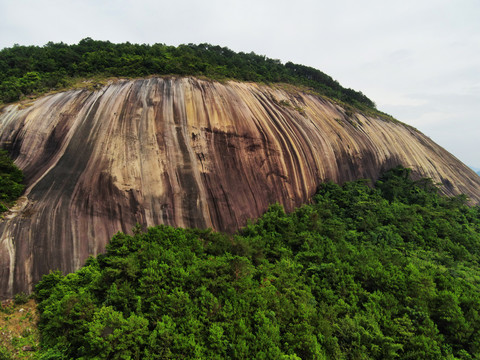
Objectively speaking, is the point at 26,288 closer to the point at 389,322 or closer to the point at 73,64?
the point at 389,322

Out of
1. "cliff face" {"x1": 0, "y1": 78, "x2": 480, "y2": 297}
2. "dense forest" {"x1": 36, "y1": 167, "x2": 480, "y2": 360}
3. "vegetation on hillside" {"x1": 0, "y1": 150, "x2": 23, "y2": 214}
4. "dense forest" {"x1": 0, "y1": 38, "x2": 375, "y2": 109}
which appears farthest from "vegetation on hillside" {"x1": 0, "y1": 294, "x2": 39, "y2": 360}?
"dense forest" {"x1": 0, "y1": 38, "x2": 375, "y2": 109}

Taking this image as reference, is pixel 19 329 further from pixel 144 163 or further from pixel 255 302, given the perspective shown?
pixel 144 163

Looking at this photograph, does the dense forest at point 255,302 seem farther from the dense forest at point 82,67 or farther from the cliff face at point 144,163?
the dense forest at point 82,67

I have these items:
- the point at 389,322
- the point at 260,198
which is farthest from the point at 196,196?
the point at 389,322

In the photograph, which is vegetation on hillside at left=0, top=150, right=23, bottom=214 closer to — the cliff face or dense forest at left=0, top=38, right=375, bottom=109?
the cliff face

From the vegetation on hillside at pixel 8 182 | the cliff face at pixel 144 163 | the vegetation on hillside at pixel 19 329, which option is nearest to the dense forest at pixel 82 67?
the cliff face at pixel 144 163
